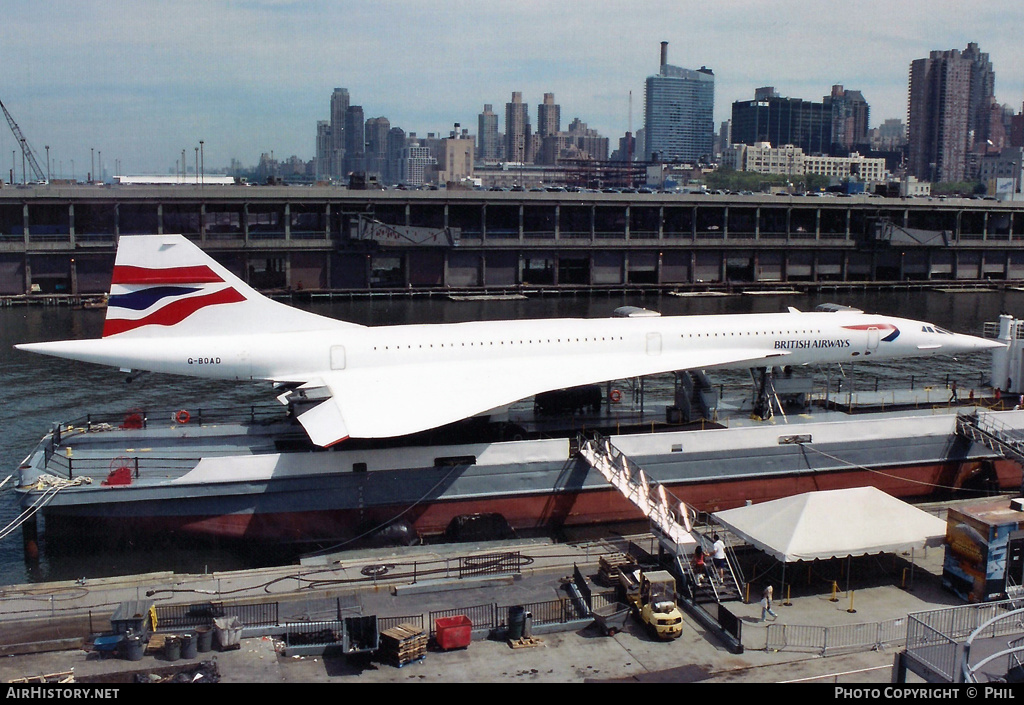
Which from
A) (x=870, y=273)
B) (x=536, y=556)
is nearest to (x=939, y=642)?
(x=536, y=556)

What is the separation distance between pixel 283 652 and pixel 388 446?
10.4 metres

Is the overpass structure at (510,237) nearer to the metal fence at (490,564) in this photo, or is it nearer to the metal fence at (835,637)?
the metal fence at (490,564)

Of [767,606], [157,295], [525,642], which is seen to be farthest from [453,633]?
[157,295]

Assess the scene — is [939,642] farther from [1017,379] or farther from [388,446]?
[1017,379]

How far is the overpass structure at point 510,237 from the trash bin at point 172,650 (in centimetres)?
6440

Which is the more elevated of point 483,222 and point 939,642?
point 483,222

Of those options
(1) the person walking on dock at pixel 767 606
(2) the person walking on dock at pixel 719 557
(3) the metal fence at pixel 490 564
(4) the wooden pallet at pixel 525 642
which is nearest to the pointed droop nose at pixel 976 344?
(2) the person walking on dock at pixel 719 557

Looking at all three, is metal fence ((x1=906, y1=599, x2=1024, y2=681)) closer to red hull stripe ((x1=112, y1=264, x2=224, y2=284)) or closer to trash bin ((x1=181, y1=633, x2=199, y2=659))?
trash bin ((x1=181, y1=633, x2=199, y2=659))

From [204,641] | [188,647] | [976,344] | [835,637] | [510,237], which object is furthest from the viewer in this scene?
[510,237]

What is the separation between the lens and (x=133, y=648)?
18.0 m

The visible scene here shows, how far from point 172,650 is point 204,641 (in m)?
0.65

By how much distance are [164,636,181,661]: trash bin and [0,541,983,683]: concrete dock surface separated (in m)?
0.18

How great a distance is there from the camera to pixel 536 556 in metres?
24.6

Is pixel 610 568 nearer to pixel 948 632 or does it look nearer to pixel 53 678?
pixel 948 632
